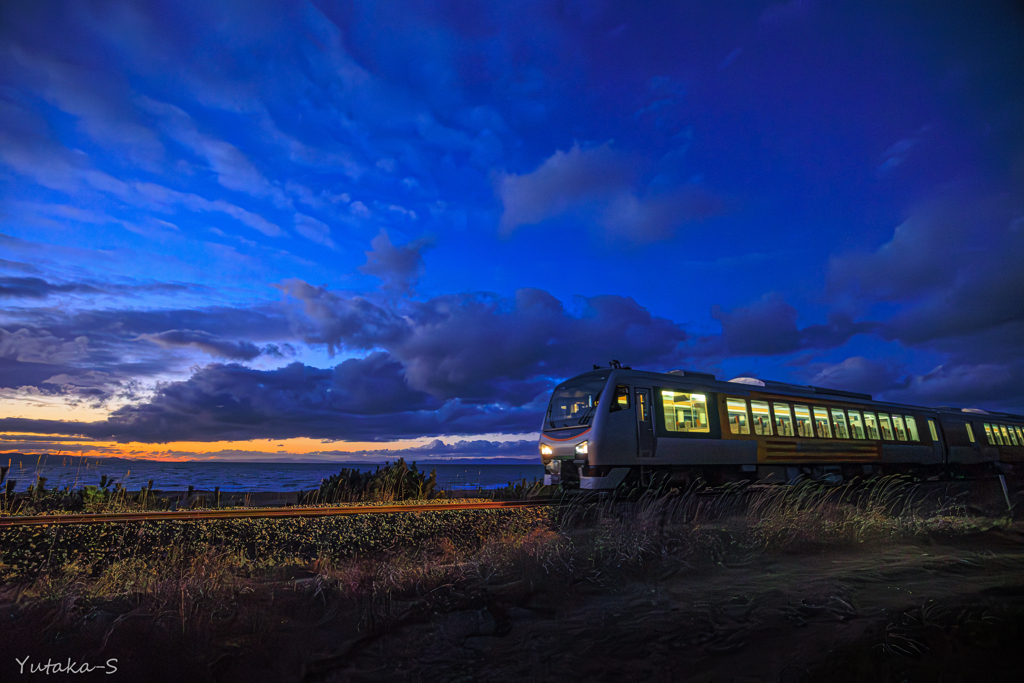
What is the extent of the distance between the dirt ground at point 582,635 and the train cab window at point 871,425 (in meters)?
14.2

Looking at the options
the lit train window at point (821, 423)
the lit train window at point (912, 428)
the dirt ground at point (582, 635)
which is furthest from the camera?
the lit train window at point (912, 428)

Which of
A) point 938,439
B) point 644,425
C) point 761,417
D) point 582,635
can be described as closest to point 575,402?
point 644,425

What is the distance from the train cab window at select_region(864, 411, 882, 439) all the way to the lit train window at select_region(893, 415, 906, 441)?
A: 5.61 ft

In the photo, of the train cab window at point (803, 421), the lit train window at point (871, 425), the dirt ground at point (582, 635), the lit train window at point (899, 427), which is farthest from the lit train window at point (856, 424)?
the dirt ground at point (582, 635)

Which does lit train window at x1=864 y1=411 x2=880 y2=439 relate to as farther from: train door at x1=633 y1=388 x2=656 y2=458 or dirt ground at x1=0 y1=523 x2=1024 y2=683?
dirt ground at x1=0 y1=523 x2=1024 y2=683

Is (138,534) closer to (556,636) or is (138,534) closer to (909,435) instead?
(556,636)

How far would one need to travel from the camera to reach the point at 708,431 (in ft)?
45.0

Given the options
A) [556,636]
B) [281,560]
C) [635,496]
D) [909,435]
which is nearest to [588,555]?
[556,636]

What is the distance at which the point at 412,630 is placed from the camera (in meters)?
5.21

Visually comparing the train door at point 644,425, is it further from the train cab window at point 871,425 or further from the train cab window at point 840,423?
the train cab window at point 871,425

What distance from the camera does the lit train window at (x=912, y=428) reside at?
20.4 metres

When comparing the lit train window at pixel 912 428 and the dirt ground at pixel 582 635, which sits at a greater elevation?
the lit train window at pixel 912 428

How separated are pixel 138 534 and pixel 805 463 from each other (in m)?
16.8

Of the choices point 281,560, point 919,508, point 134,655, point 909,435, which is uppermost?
point 909,435
